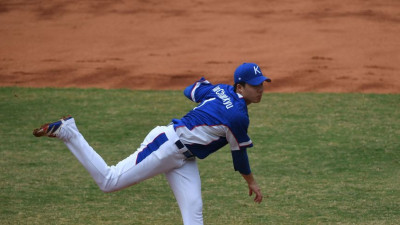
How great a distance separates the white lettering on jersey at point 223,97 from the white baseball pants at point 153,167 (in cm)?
44

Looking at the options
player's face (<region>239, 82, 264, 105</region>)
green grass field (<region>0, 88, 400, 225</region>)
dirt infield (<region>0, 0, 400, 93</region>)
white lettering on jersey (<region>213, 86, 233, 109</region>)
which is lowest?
dirt infield (<region>0, 0, 400, 93</region>)

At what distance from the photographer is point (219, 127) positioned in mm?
5098

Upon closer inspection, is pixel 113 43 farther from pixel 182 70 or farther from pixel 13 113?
pixel 13 113

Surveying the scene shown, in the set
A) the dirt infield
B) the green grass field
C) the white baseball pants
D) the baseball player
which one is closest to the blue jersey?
the baseball player

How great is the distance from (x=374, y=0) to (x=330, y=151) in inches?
372

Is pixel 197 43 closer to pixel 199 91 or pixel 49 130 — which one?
pixel 199 91

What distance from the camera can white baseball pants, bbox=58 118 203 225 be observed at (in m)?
5.11

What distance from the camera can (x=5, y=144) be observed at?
9.07 metres

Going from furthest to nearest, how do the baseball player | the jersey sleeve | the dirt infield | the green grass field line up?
the dirt infield, the green grass field, the jersey sleeve, the baseball player

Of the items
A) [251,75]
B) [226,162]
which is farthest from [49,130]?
[226,162]

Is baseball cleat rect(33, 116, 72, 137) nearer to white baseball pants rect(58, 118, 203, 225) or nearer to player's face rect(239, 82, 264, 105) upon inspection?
white baseball pants rect(58, 118, 203, 225)

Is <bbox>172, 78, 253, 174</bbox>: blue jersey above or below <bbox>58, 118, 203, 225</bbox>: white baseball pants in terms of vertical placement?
above

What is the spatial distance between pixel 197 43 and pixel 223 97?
9.92m

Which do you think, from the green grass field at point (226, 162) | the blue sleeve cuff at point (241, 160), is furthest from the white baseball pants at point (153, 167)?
the green grass field at point (226, 162)
